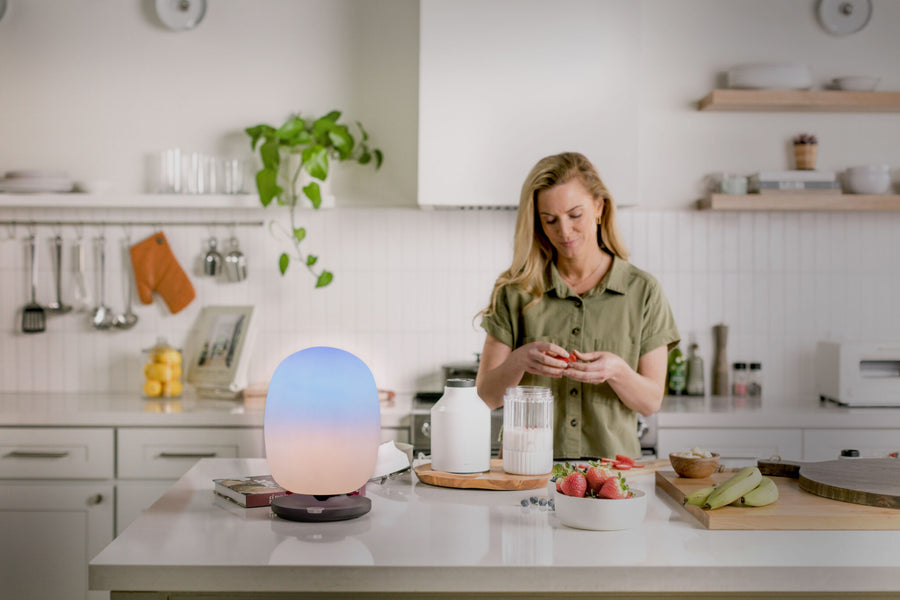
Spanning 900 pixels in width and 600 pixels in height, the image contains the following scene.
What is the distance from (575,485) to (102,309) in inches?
115

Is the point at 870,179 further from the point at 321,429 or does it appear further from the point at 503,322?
the point at 321,429

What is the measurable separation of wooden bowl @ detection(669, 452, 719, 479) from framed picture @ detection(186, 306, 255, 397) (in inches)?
87.5

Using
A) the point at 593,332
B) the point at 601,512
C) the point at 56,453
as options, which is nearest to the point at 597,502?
the point at 601,512

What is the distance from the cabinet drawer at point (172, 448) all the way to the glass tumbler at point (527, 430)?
169cm

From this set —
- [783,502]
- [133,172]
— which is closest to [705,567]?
[783,502]

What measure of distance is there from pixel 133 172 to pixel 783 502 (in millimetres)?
3143

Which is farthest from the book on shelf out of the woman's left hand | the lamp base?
the woman's left hand

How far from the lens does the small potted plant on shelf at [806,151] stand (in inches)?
152

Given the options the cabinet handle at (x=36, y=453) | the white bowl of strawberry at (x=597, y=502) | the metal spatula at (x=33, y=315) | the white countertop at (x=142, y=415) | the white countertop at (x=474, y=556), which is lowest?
the cabinet handle at (x=36, y=453)

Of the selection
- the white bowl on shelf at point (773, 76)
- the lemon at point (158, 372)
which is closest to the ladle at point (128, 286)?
the lemon at point (158, 372)

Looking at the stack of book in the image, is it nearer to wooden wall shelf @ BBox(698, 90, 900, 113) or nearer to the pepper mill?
wooden wall shelf @ BBox(698, 90, 900, 113)

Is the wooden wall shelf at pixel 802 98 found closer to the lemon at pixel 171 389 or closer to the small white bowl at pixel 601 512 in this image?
the lemon at pixel 171 389

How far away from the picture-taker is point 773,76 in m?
3.78

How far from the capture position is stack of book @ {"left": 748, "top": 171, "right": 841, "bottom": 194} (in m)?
→ 3.78
